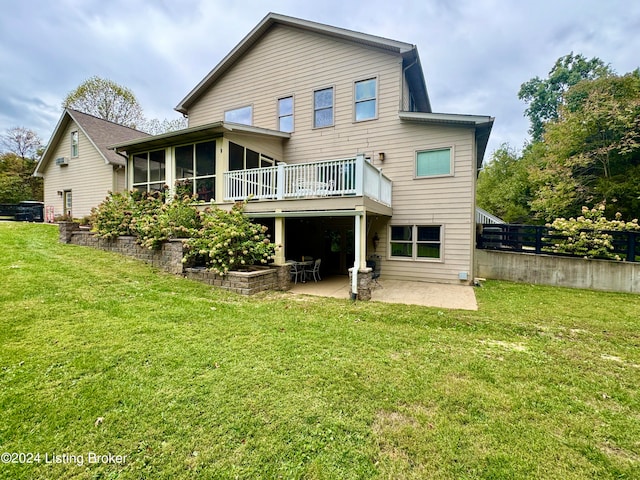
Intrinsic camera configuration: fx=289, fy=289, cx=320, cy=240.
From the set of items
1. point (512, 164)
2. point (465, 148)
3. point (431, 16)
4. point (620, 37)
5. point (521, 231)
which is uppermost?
point (620, 37)

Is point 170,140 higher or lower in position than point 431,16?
lower

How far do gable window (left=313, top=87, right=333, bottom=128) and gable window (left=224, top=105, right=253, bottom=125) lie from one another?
117 inches

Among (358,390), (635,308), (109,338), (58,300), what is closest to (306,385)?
(358,390)

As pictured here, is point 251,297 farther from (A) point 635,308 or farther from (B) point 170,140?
(A) point 635,308

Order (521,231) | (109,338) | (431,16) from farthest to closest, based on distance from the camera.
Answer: (431,16), (521,231), (109,338)

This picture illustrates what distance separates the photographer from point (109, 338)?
401 cm

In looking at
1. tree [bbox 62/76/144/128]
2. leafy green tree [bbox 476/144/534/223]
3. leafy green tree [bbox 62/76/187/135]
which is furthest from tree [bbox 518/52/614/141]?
tree [bbox 62/76/144/128]

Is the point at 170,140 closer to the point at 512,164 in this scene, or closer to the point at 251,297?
the point at 251,297

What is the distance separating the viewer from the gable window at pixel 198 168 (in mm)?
9859

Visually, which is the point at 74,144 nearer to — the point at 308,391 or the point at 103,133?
the point at 103,133

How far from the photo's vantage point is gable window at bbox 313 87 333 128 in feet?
35.4

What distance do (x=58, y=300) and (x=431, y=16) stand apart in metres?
19.0

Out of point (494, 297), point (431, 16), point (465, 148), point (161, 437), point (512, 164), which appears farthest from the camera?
point (512, 164)

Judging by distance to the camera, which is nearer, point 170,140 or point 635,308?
point 635,308
